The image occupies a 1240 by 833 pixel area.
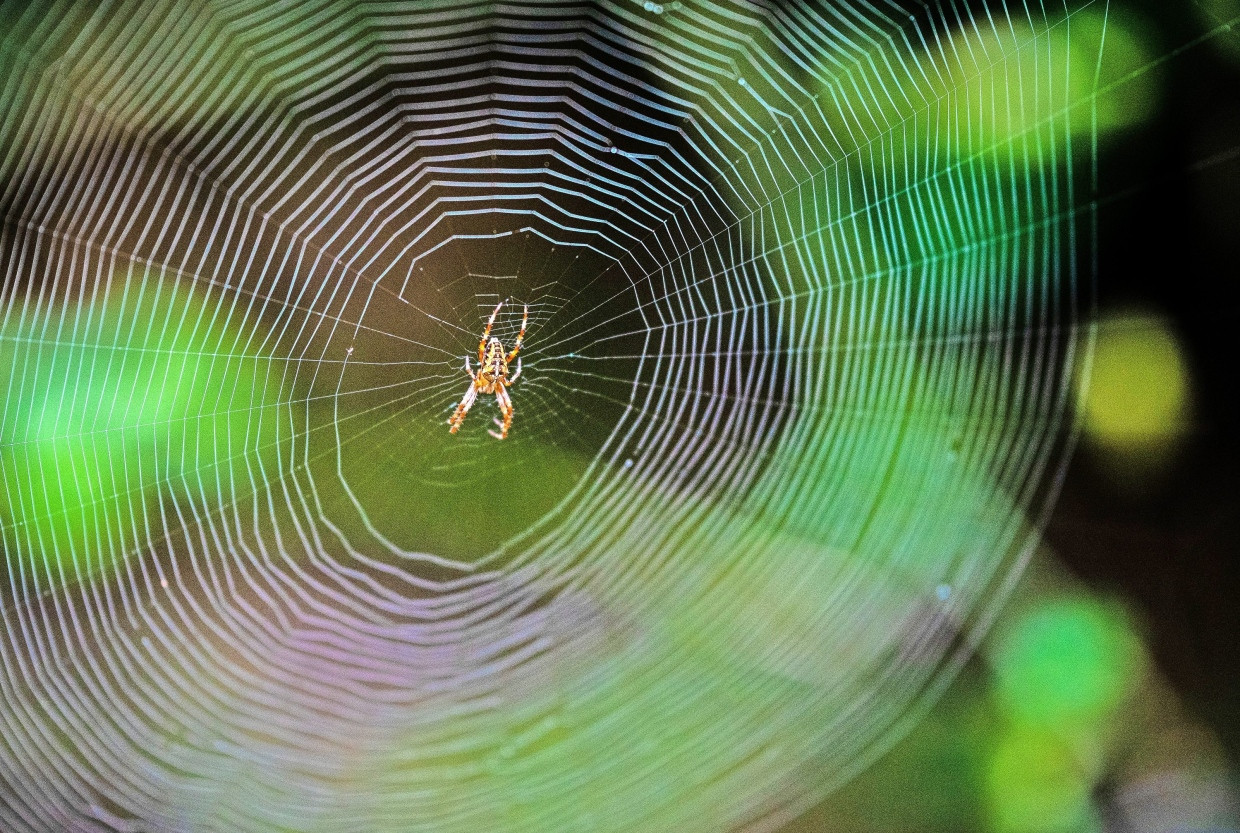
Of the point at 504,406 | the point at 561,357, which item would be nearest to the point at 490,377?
the point at 504,406

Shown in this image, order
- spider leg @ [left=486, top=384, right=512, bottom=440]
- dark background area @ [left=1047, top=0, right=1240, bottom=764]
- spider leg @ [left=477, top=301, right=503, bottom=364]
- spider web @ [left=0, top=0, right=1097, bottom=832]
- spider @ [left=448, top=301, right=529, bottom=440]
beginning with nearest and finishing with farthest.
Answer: spider web @ [left=0, top=0, right=1097, bottom=832] < dark background area @ [left=1047, top=0, right=1240, bottom=764] < spider leg @ [left=477, top=301, right=503, bottom=364] < spider leg @ [left=486, top=384, right=512, bottom=440] < spider @ [left=448, top=301, right=529, bottom=440]

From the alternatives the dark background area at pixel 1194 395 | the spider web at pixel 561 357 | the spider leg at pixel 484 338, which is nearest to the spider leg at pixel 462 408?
the spider leg at pixel 484 338

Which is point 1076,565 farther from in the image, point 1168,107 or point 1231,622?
point 1168,107

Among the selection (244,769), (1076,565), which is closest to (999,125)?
(1076,565)

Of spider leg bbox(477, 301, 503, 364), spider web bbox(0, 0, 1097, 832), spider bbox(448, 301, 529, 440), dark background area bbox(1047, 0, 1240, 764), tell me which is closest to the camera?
spider web bbox(0, 0, 1097, 832)

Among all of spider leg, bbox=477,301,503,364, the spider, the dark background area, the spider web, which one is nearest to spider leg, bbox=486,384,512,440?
the spider

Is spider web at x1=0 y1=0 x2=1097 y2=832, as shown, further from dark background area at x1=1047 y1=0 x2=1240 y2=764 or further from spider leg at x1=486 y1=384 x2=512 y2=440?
spider leg at x1=486 y1=384 x2=512 y2=440

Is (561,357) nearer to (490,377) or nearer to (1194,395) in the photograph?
(490,377)
